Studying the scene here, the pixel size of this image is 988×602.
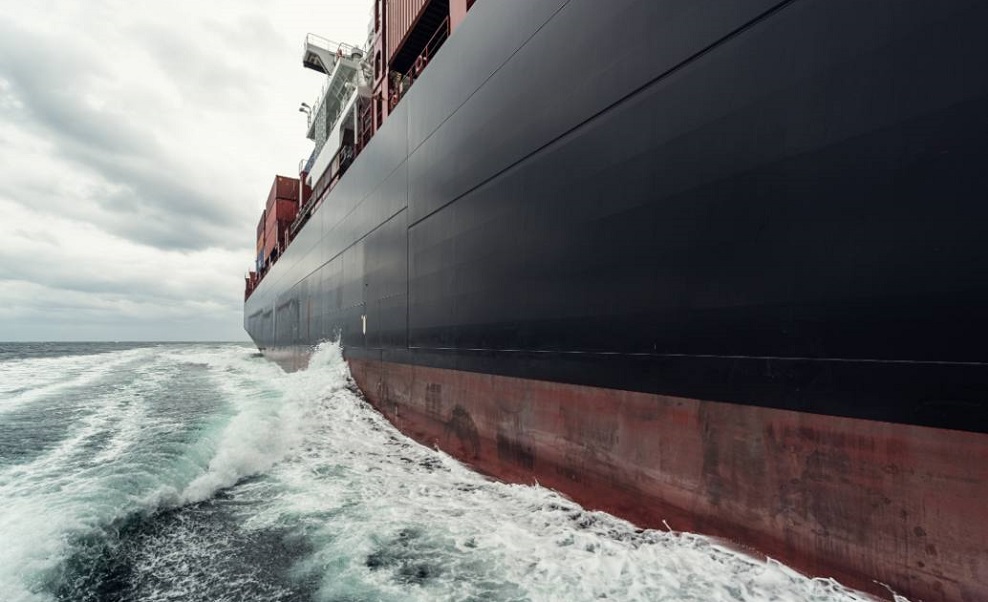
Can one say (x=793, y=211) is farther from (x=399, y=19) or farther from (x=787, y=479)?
(x=399, y=19)

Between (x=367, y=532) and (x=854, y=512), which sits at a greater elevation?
(x=854, y=512)

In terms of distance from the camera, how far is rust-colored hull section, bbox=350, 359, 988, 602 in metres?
2.20

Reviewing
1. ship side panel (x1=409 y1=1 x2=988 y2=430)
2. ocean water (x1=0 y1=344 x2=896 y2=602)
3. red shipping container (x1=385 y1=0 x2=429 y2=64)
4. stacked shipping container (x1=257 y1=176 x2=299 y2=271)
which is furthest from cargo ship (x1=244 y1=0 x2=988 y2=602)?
stacked shipping container (x1=257 y1=176 x2=299 y2=271)

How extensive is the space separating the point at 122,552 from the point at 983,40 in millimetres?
6710

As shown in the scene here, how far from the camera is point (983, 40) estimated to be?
218 centimetres

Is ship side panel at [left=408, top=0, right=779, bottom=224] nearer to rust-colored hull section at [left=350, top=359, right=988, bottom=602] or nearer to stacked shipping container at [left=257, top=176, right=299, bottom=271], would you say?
rust-colored hull section at [left=350, top=359, right=988, bottom=602]

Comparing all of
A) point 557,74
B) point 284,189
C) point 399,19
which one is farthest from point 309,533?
point 284,189

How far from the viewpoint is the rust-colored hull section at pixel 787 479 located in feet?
7.20

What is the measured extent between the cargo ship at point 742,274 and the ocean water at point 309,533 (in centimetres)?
29

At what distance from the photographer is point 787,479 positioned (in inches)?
110

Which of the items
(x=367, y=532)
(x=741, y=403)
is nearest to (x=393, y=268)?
(x=367, y=532)

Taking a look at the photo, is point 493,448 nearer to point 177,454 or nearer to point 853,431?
point 853,431

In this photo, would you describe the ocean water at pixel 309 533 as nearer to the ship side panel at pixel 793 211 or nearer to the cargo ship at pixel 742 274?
the cargo ship at pixel 742 274

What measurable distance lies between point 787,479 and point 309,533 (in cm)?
407
